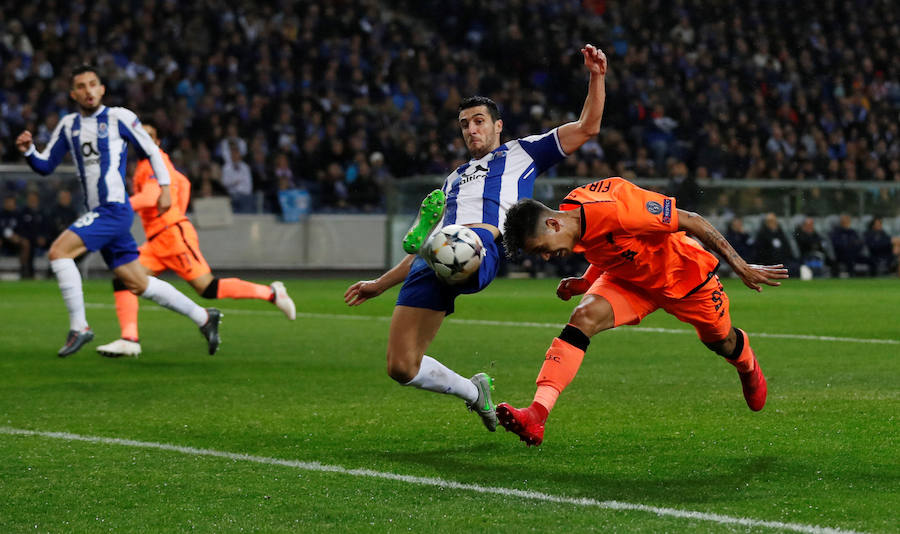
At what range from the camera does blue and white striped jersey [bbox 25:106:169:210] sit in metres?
9.45

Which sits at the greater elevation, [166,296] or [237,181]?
[237,181]

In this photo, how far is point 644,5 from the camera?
3108cm

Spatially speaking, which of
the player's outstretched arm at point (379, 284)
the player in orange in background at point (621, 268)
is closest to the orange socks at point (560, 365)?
the player in orange in background at point (621, 268)

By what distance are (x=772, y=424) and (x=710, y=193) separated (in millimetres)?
17433

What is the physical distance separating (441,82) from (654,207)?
2158 cm

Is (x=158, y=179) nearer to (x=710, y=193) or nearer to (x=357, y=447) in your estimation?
(x=357, y=447)

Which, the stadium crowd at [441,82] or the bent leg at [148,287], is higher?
the stadium crowd at [441,82]

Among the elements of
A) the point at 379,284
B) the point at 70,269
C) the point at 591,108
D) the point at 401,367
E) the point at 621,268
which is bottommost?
the point at 70,269

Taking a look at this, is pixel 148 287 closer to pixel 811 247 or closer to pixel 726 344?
pixel 726 344

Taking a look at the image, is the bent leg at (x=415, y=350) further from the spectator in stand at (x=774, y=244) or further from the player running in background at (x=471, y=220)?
the spectator in stand at (x=774, y=244)

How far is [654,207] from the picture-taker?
5.40 meters

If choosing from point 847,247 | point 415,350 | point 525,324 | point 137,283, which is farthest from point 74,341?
point 847,247

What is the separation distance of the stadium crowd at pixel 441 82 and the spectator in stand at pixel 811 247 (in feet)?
7.15

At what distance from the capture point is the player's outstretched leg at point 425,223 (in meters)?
5.69
